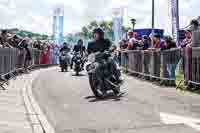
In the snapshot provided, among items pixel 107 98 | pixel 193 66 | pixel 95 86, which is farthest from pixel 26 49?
pixel 107 98

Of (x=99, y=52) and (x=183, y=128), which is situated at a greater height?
(x=99, y=52)

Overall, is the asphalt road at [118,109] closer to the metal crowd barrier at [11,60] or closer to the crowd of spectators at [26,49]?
the metal crowd barrier at [11,60]

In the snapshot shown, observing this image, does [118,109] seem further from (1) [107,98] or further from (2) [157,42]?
(2) [157,42]

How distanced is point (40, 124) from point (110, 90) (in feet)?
17.6

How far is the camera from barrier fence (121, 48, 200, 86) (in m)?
15.0

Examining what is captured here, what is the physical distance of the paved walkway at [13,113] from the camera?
8.86 m

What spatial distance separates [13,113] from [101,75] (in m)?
3.67

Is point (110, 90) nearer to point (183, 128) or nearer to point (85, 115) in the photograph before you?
point (85, 115)

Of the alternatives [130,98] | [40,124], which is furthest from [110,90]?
[40,124]

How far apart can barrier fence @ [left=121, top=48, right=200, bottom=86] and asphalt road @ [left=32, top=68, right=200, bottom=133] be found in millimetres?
801

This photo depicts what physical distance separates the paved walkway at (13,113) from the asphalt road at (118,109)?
54cm

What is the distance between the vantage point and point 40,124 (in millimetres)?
9281

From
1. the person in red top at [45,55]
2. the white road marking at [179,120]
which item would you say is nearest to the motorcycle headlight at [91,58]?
the white road marking at [179,120]

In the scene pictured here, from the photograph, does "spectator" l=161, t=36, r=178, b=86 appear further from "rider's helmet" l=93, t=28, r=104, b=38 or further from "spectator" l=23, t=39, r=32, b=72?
"spectator" l=23, t=39, r=32, b=72
